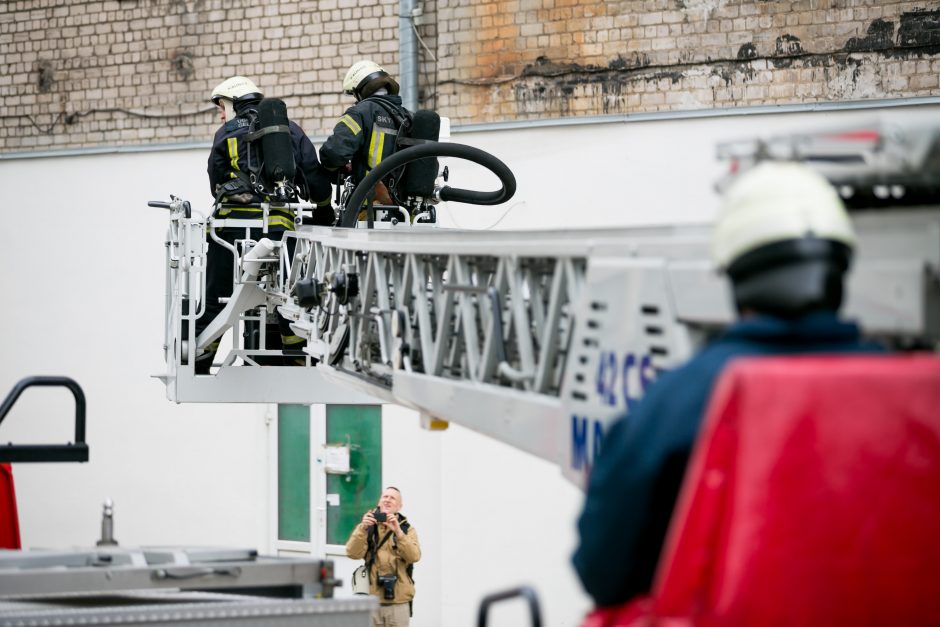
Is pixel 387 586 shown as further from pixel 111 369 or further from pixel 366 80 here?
pixel 111 369

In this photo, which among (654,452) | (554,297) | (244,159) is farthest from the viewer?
(244,159)

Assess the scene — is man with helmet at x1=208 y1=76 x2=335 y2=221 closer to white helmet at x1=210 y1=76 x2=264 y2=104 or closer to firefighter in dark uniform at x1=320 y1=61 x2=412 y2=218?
white helmet at x1=210 y1=76 x2=264 y2=104

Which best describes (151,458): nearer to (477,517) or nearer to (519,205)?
(477,517)

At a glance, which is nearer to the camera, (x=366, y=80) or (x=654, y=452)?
(x=654, y=452)

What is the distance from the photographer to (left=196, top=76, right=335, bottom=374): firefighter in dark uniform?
8398 millimetres

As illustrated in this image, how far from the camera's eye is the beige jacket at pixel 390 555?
33.1 ft

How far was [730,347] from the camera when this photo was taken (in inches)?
90.0

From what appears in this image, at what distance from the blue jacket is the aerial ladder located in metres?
0.49

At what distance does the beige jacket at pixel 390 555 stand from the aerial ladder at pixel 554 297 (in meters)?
2.68

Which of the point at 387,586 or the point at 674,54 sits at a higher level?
the point at 674,54

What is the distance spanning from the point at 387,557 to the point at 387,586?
0.67 feet

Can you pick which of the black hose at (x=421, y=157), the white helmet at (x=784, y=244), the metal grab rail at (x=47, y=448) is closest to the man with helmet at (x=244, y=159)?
the black hose at (x=421, y=157)

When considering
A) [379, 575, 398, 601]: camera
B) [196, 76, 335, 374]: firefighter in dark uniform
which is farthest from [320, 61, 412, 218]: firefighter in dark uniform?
[379, 575, 398, 601]: camera

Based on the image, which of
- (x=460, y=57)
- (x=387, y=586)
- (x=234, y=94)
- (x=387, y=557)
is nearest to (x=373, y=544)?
(x=387, y=557)
